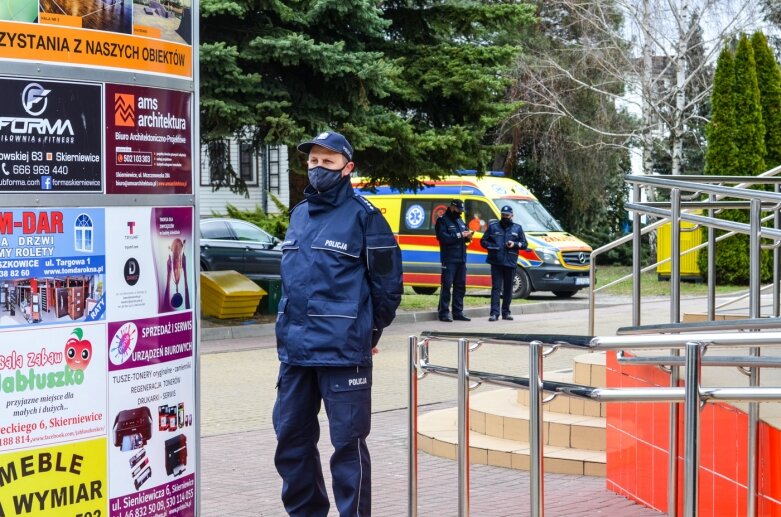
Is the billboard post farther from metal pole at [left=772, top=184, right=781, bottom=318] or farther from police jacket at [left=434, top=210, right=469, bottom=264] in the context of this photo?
police jacket at [left=434, top=210, right=469, bottom=264]

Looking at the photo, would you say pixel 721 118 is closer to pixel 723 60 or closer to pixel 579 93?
pixel 723 60

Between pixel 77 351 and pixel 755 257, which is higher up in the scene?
pixel 755 257

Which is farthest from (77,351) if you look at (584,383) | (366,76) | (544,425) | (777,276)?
(366,76)

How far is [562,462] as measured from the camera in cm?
793

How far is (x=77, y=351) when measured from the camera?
15.0 feet

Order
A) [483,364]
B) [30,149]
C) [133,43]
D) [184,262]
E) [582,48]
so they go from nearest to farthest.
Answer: [30,149] → [133,43] → [184,262] → [483,364] → [582,48]

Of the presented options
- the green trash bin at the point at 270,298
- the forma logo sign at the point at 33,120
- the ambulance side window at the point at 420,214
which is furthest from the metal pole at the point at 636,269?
the ambulance side window at the point at 420,214

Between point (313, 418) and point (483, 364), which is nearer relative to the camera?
point (313, 418)

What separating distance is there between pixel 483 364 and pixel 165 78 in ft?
28.3

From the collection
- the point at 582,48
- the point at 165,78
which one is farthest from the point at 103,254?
the point at 582,48

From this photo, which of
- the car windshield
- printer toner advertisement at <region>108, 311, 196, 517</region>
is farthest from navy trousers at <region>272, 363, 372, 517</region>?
the car windshield

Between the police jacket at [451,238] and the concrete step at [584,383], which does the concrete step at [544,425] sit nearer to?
the concrete step at [584,383]

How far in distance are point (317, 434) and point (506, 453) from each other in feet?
8.35

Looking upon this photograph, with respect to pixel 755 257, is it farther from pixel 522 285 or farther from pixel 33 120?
pixel 522 285
